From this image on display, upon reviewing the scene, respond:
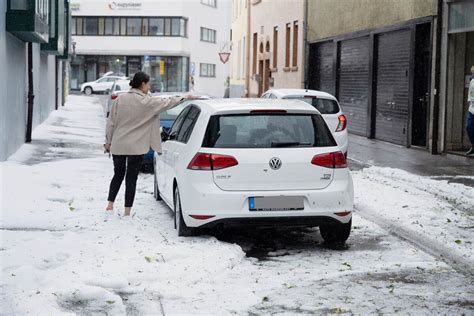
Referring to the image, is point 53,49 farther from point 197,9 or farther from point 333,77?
point 197,9

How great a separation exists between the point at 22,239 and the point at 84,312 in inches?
109

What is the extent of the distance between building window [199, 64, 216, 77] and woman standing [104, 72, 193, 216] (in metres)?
69.5

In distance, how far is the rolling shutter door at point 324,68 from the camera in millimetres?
31359

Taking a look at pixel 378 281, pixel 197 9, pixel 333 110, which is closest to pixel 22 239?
pixel 378 281

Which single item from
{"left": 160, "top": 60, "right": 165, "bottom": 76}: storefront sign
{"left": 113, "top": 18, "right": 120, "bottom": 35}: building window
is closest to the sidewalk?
{"left": 160, "top": 60, "right": 165, "bottom": 76}: storefront sign

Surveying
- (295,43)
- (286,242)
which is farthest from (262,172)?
(295,43)

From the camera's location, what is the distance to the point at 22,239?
8.78m

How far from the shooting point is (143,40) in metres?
77.2

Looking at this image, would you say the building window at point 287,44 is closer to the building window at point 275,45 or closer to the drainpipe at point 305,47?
the building window at point 275,45

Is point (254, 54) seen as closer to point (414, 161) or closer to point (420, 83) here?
point (420, 83)

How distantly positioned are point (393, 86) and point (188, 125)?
14.9 meters

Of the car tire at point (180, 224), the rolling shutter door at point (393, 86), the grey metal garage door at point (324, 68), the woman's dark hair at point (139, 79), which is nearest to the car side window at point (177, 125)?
the woman's dark hair at point (139, 79)

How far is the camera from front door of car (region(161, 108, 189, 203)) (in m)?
9.91

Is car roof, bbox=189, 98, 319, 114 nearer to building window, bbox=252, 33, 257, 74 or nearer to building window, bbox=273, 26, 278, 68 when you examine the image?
building window, bbox=273, 26, 278, 68
